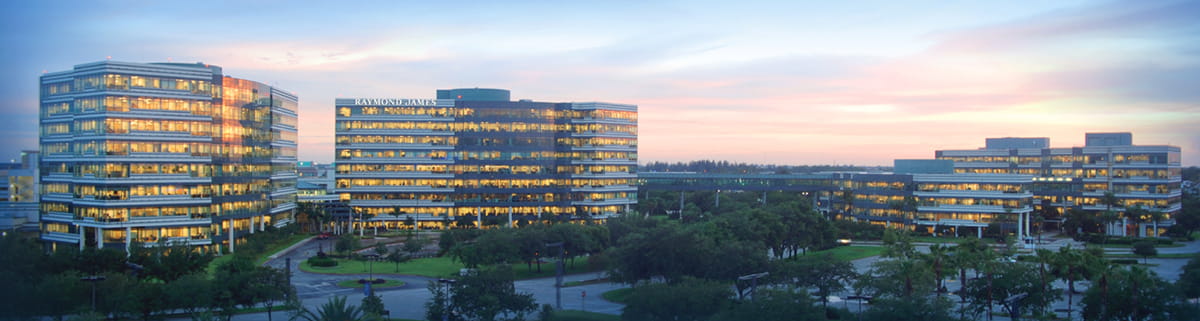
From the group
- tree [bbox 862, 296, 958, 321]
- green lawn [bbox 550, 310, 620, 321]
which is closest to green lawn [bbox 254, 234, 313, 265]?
green lawn [bbox 550, 310, 620, 321]

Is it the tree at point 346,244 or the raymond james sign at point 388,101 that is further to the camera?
the raymond james sign at point 388,101

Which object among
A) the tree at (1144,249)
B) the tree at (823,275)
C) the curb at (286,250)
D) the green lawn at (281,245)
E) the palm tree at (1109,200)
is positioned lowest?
the curb at (286,250)

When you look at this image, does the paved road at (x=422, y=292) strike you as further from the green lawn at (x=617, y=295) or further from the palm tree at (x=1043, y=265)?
the palm tree at (x=1043, y=265)

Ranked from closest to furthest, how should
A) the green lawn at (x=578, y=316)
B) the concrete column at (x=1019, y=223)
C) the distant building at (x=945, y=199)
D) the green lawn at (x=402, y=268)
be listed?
the green lawn at (x=578, y=316)
the green lawn at (x=402, y=268)
the concrete column at (x=1019, y=223)
the distant building at (x=945, y=199)

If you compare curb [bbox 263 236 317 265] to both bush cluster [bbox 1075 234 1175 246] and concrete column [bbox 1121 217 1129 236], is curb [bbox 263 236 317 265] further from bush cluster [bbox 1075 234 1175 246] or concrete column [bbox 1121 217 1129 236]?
concrete column [bbox 1121 217 1129 236]

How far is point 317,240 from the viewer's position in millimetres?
142750

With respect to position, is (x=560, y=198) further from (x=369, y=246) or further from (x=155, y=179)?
(x=155, y=179)

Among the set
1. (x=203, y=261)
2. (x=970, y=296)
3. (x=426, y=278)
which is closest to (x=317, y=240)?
(x=426, y=278)

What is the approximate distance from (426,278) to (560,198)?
7648 centimetres

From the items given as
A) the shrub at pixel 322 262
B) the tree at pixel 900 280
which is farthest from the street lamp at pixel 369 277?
the tree at pixel 900 280

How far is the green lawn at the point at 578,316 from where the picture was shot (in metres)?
63.0

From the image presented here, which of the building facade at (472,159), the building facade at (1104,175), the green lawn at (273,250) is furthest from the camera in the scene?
the building facade at (472,159)

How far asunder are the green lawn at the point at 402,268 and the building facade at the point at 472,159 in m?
50.6

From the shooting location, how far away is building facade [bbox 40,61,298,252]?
361 feet
